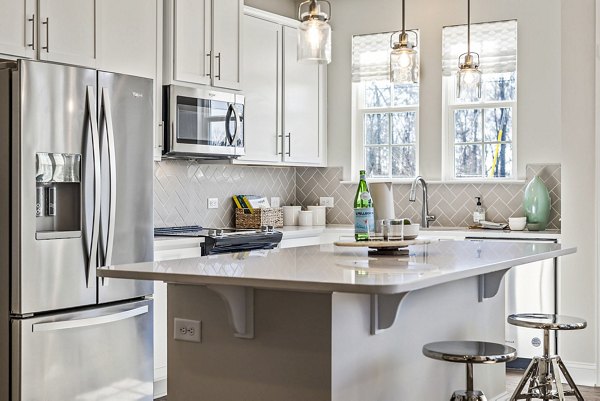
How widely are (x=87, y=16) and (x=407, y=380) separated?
2.55 metres

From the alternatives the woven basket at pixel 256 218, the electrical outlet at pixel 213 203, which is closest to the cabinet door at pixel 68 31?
the electrical outlet at pixel 213 203

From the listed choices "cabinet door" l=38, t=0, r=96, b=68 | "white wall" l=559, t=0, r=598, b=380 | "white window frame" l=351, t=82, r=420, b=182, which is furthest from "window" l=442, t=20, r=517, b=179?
"cabinet door" l=38, t=0, r=96, b=68

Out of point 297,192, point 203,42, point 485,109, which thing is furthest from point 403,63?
point 297,192

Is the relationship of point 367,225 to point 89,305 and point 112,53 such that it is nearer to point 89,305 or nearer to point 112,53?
point 89,305

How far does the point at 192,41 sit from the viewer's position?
5043mm

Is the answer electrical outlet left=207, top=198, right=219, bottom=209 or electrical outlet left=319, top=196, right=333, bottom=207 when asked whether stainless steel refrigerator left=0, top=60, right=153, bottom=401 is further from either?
electrical outlet left=319, top=196, right=333, bottom=207

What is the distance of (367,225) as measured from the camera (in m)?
3.50

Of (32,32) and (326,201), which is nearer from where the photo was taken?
(32,32)

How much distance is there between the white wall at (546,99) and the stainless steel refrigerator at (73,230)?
2696mm

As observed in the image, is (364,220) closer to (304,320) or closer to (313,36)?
(304,320)

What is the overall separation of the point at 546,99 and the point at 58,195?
12.1 feet

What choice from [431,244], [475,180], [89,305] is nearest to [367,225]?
[431,244]

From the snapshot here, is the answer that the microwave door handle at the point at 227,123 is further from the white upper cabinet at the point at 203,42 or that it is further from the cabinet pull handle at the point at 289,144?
the cabinet pull handle at the point at 289,144

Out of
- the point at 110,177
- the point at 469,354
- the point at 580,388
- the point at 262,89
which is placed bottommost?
the point at 580,388
